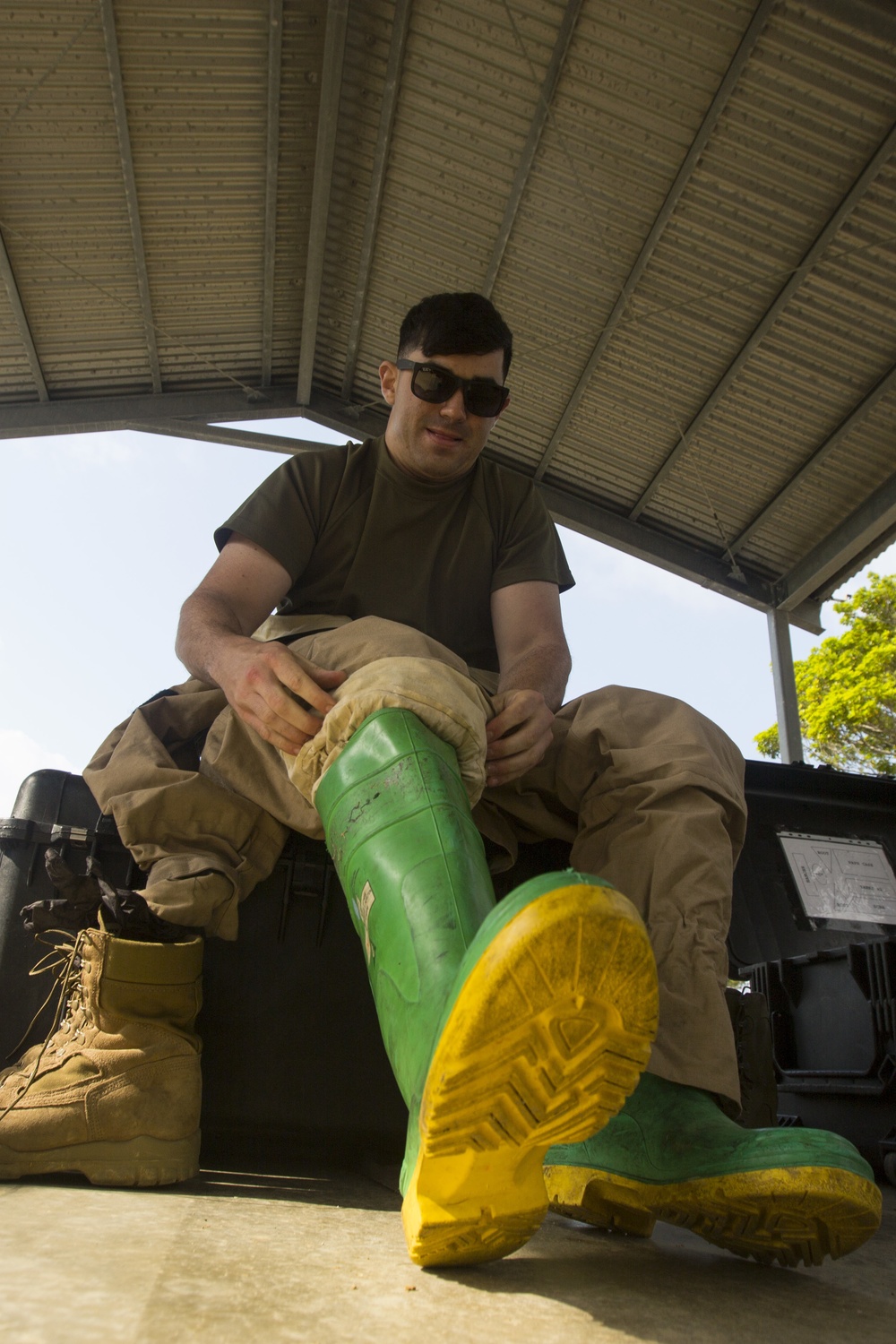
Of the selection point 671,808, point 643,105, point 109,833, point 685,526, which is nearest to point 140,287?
point 643,105

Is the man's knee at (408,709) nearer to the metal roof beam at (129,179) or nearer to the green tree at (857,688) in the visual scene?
the metal roof beam at (129,179)

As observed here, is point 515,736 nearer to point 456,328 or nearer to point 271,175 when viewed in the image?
point 456,328

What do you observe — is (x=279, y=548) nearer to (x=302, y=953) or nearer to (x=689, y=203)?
(x=302, y=953)

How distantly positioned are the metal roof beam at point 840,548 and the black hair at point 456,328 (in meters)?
4.36

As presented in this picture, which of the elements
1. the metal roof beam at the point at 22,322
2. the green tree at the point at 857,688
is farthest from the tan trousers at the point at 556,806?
the green tree at the point at 857,688

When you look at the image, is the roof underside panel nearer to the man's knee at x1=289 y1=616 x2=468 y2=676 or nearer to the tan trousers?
the tan trousers

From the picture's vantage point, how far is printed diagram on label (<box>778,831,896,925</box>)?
7.36 ft

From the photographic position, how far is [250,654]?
1273 mm

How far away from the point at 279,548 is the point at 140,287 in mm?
4600

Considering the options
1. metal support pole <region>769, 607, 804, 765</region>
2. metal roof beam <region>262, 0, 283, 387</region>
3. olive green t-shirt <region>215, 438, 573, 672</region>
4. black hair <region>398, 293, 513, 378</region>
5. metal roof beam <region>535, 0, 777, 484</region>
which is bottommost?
olive green t-shirt <region>215, 438, 573, 672</region>

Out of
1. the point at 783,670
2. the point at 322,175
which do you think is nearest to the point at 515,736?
the point at 322,175

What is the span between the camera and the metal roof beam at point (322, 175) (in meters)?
4.21

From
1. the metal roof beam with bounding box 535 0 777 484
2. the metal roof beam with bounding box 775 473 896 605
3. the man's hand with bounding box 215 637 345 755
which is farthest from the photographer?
the metal roof beam with bounding box 775 473 896 605

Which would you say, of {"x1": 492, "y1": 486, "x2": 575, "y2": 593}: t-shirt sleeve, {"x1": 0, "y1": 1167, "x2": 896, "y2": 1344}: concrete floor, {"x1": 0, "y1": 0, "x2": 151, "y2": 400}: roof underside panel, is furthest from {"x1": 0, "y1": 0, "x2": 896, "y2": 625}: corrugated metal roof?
{"x1": 0, "y1": 1167, "x2": 896, "y2": 1344}: concrete floor
